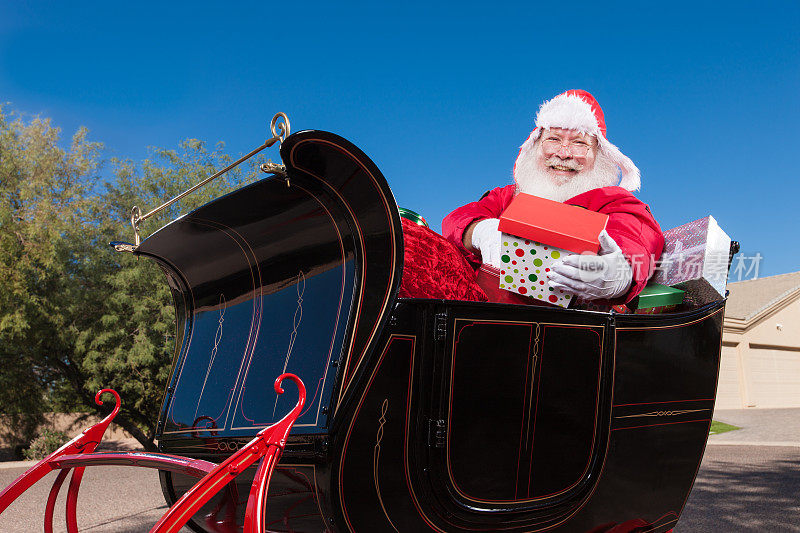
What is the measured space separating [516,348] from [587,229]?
2.14 ft

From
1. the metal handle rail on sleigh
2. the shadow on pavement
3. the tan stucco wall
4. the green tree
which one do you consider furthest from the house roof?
the metal handle rail on sleigh

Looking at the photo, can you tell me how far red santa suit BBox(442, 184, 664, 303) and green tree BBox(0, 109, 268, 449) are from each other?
1111cm

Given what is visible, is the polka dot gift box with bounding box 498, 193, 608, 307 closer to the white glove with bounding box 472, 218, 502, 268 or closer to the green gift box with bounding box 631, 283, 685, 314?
the white glove with bounding box 472, 218, 502, 268

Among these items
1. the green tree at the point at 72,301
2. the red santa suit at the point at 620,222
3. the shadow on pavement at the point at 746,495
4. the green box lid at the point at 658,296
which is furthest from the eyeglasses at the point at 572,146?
the green tree at the point at 72,301

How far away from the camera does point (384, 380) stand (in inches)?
71.4

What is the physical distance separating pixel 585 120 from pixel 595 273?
1.22 meters

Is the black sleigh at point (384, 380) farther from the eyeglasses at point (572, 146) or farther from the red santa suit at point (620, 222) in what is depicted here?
the eyeglasses at point (572, 146)

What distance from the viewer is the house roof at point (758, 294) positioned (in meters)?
20.1

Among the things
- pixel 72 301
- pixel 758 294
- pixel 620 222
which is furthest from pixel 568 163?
pixel 758 294

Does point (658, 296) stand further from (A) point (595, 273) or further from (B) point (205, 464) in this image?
(B) point (205, 464)

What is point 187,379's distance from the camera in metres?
2.54

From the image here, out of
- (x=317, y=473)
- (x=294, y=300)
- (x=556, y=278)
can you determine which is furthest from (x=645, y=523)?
(x=294, y=300)

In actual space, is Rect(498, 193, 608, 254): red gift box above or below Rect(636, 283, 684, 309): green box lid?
above

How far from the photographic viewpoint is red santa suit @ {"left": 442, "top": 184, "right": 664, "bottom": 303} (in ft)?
8.60
